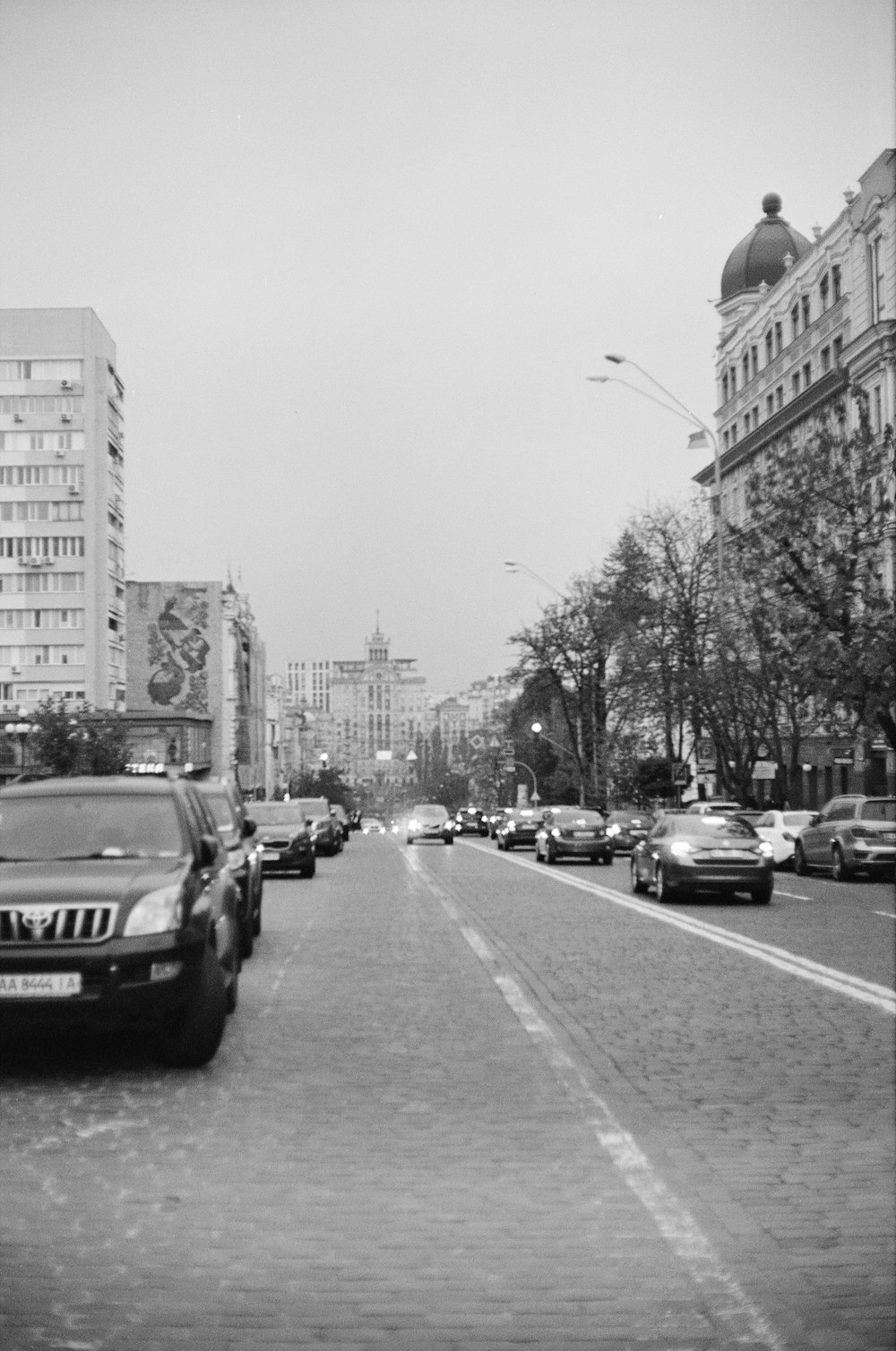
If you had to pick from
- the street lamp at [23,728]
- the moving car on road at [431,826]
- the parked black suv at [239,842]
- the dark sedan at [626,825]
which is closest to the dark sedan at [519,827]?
the dark sedan at [626,825]

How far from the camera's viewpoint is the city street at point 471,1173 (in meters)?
5.12

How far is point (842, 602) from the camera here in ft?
112

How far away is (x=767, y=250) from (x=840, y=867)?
53179 mm

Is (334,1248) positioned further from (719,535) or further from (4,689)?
(4,689)

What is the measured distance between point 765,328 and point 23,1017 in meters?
67.3

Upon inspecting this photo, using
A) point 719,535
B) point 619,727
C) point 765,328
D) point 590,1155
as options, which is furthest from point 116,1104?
point 765,328

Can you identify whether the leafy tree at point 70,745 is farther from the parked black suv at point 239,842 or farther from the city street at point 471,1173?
the city street at point 471,1173

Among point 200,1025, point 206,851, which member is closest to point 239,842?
point 206,851

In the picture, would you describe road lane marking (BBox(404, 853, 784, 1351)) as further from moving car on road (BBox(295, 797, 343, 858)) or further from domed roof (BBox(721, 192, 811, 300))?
domed roof (BBox(721, 192, 811, 300))

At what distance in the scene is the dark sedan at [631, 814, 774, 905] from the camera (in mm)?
23969

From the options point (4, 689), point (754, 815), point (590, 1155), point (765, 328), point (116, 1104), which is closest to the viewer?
point (590, 1155)

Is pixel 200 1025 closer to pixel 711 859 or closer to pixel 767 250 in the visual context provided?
pixel 711 859

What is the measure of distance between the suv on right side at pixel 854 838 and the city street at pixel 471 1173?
17.3 m

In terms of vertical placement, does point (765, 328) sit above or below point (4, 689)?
above
